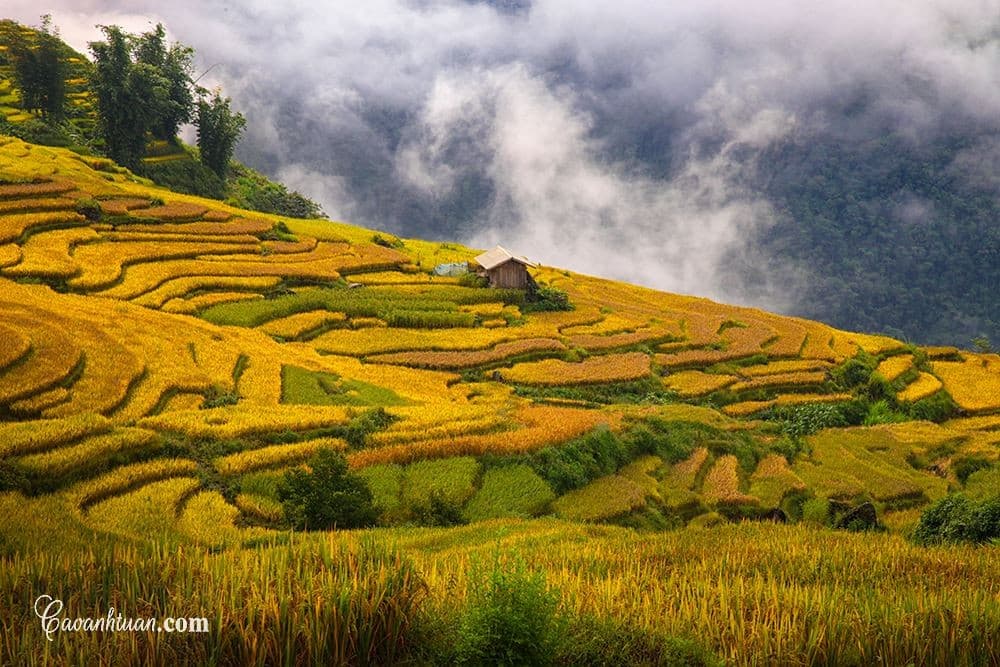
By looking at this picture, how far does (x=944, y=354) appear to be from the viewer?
43469 mm

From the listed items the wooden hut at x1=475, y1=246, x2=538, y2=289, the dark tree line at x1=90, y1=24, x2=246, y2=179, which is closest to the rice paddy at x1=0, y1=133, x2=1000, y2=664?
the wooden hut at x1=475, y1=246, x2=538, y2=289

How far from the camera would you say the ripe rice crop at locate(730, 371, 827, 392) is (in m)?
30.3

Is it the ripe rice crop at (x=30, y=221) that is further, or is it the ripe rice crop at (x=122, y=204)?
the ripe rice crop at (x=122, y=204)

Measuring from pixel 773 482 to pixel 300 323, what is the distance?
748 inches

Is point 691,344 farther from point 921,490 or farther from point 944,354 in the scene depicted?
point 944,354

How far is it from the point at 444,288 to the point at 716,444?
19.9 meters

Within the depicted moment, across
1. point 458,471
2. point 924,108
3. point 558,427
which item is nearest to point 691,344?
point 558,427

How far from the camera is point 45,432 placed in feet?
37.6

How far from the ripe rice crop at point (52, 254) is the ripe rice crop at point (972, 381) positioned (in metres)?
40.4

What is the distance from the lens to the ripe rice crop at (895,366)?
3622 centimetres

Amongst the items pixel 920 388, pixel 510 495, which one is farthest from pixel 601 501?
pixel 920 388

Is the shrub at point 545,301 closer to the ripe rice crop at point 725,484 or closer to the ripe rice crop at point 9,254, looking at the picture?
the ripe rice crop at point 725,484

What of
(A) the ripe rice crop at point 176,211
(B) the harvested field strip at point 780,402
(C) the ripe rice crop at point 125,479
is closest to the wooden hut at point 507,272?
(B) the harvested field strip at point 780,402

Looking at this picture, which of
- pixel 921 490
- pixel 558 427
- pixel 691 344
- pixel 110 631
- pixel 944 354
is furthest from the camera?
pixel 944 354
